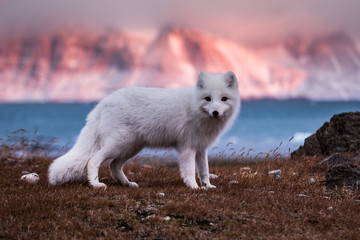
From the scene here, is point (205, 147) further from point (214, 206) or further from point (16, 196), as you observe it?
point (16, 196)

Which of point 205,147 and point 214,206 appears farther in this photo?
point 205,147

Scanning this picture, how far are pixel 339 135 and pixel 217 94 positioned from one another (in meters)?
5.00

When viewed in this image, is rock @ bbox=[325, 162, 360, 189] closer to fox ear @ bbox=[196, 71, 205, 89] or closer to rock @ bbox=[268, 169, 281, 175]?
rock @ bbox=[268, 169, 281, 175]

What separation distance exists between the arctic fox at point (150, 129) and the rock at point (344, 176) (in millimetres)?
1973

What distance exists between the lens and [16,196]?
208 inches

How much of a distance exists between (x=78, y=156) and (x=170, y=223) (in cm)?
Result: 255

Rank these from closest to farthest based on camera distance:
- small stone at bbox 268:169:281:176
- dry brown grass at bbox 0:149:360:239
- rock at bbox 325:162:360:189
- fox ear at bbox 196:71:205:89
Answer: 1. dry brown grass at bbox 0:149:360:239
2. fox ear at bbox 196:71:205:89
3. rock at bbox 325:162:360:189
4. small stone at bbox 268:169:281:176

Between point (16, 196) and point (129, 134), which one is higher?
point (129, 134)

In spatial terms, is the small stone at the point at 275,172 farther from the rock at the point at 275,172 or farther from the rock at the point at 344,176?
the rock at the point at 344,176

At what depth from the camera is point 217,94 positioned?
5.66 m

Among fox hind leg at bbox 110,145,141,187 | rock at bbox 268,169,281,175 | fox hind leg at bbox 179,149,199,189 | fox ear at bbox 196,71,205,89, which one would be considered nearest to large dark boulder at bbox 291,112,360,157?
rock at bbox 268,169,281,175

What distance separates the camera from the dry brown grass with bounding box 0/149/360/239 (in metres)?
4.06

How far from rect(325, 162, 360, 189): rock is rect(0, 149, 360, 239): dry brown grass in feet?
0.74

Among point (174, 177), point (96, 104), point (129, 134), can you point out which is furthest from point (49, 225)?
point (174, 177)
